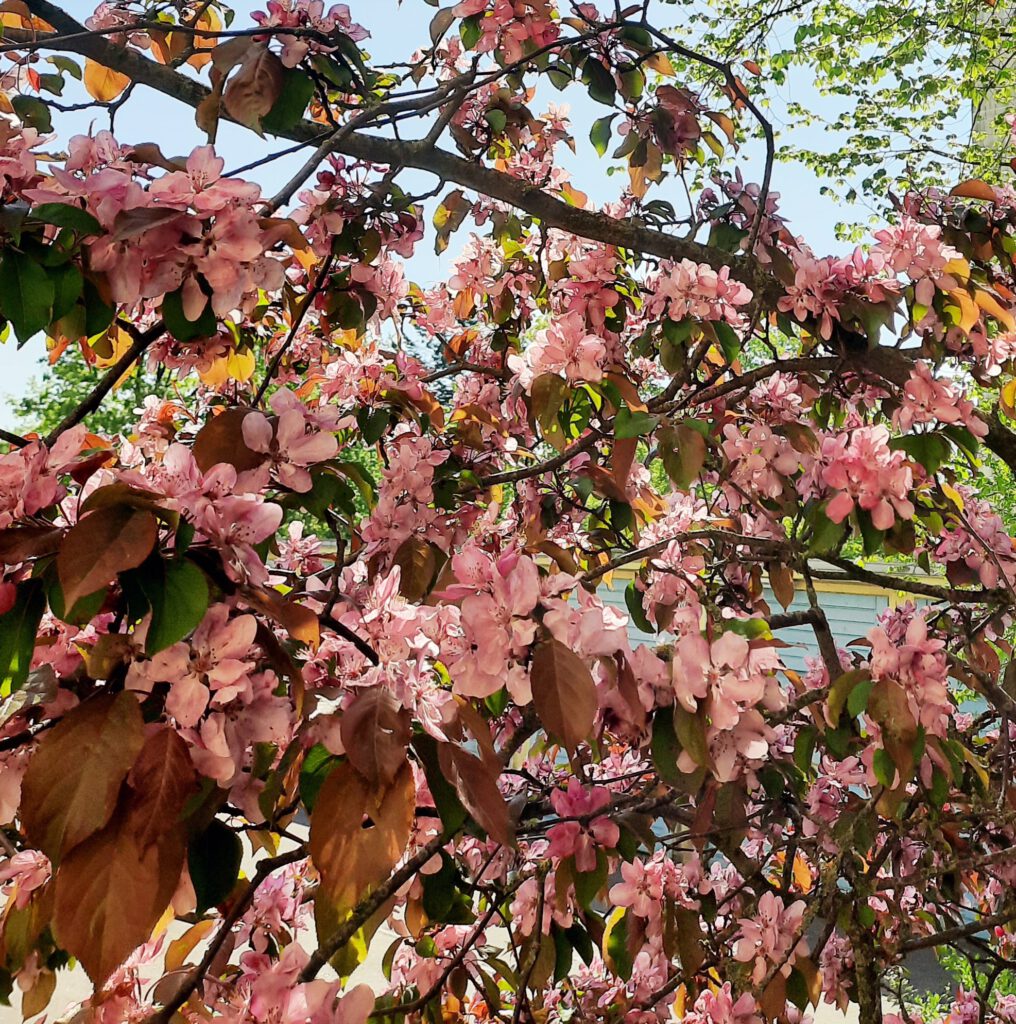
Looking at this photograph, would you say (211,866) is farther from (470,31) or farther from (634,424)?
(470,31)

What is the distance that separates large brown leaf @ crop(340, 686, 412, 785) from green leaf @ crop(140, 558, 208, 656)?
11 cm

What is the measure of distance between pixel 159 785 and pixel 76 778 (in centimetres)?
4

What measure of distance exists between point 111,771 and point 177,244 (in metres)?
0.40

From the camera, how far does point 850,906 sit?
887mm

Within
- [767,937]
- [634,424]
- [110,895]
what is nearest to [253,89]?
[634,424]

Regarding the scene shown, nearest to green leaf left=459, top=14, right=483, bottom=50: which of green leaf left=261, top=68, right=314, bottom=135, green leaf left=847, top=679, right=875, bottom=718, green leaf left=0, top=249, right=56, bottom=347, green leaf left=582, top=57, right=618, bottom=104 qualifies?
green leaf left=582, top=57, right=618, bottom=104

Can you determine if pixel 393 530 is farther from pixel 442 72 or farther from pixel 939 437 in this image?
pixel 442 72

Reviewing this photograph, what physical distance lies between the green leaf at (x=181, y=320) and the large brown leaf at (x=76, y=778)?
0.34m

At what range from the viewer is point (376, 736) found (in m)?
0.51

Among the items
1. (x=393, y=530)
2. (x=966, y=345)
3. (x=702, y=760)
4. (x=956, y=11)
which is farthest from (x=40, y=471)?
(x=956, y=11)

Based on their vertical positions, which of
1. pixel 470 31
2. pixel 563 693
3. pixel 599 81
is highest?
pixel 470 31

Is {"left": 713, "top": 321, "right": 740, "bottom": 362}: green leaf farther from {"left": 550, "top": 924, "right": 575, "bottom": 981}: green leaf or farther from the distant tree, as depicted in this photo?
{"left": 550, "top": 924, "right": 575, "bottom": 981}: green leaf

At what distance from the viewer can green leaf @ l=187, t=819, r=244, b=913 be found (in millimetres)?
560

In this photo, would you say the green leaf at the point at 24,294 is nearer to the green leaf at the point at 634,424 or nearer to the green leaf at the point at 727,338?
the green leaf at the point at 634,424
